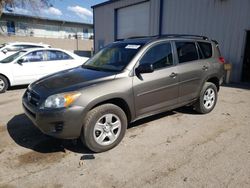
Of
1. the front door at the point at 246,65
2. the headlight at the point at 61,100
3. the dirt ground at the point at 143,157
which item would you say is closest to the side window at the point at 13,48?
the dirt ground at the point at 143,157

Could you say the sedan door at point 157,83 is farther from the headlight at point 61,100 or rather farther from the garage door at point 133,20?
the garage door at point 133,20

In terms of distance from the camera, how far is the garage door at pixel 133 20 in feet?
48.2

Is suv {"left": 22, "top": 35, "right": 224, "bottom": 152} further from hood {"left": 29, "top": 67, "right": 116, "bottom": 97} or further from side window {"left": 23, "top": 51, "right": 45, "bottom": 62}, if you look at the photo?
side window {"left": 23, "top": 51, "right": 45, "bottom": 62}

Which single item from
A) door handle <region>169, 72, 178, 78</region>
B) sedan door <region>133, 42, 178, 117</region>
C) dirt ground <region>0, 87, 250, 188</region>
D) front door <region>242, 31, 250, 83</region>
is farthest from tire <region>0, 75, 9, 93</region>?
front door <region>242, 31, 250, 83</region>

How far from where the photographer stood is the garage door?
1470 cm

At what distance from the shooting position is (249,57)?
9.88 meters

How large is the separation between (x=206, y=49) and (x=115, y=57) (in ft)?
7.59

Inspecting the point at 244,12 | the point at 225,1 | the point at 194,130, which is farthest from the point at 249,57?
the point at 194,130

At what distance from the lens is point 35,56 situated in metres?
8.12

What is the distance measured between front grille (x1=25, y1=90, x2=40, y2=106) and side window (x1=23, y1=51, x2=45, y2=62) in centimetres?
477

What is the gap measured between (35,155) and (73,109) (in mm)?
1042

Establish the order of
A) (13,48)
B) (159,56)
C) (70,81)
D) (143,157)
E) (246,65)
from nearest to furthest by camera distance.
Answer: (143,157), (70,81), (159,56), (246,65), (13,48)

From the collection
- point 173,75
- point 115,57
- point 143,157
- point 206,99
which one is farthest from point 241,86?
point 143,157

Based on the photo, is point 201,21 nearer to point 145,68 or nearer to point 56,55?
point 56,55
